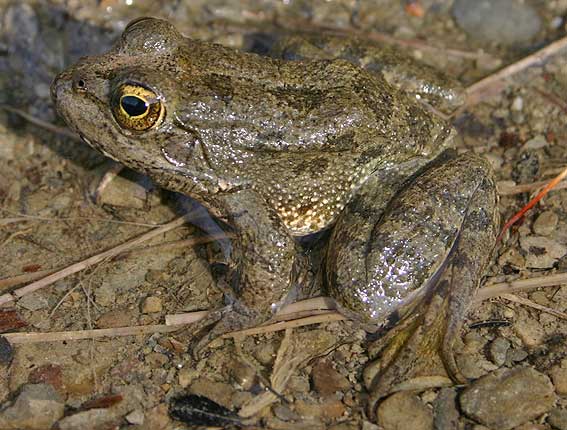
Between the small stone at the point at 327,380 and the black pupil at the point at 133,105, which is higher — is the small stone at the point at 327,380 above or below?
below

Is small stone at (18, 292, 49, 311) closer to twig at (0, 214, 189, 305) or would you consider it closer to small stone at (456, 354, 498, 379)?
twig at (0, 214, 189, 305)

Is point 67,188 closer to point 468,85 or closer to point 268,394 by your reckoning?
point 268,394

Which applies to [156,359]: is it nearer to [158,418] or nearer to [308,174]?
[158,418]

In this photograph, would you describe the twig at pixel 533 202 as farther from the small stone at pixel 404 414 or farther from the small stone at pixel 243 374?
the small stone at pixel 243 374

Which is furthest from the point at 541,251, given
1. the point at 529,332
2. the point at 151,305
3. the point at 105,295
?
the point at 105,295

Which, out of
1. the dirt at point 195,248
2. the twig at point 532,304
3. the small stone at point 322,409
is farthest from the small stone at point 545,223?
the small stone at point 322,409

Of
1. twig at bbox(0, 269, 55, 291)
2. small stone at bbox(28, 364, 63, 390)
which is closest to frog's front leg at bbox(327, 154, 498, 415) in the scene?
small stone at bbox(28, 364, 63, 390)

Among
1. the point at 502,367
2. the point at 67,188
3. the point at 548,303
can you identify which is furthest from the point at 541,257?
the point at 67,188
